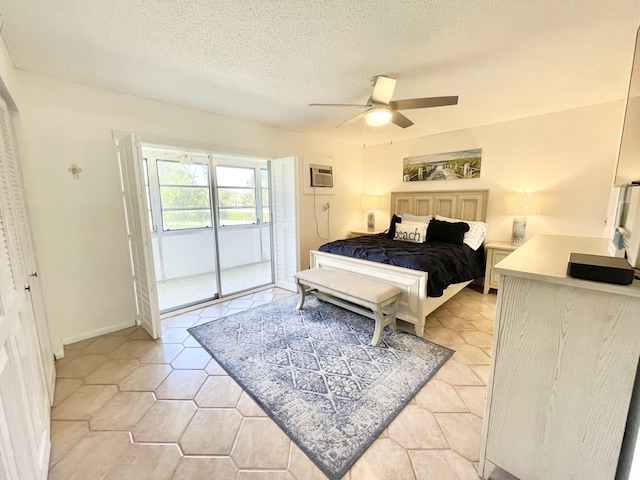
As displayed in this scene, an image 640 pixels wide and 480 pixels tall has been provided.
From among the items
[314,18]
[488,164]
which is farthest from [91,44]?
[488,164]

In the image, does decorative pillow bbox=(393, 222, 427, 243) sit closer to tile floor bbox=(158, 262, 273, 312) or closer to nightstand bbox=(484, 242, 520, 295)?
nightstand bbox=(484, 242, 520, 295)

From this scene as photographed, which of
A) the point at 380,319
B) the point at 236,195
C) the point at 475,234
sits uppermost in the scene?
the point at 236,195

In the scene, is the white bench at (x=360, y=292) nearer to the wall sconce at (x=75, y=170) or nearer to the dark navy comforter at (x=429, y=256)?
the dark navy comforter at (x=429, y=256)

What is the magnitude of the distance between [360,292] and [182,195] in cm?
358

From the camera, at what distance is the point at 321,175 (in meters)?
4.57

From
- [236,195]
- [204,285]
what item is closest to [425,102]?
[236,195]

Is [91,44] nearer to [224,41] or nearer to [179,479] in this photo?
[224,41]

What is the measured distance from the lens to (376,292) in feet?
8.07

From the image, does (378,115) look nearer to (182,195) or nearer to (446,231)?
(446,231)

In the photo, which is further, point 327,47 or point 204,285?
point 204,285

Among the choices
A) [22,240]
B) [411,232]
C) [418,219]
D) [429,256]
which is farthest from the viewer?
[418,219]

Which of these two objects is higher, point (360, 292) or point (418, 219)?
point (418, 219)

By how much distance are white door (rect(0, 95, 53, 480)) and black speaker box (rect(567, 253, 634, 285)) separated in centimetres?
203

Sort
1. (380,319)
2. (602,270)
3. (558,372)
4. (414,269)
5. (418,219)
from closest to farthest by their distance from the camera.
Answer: (602,270)
(558,372)
(380,319)
(414,269)
(418,219)
